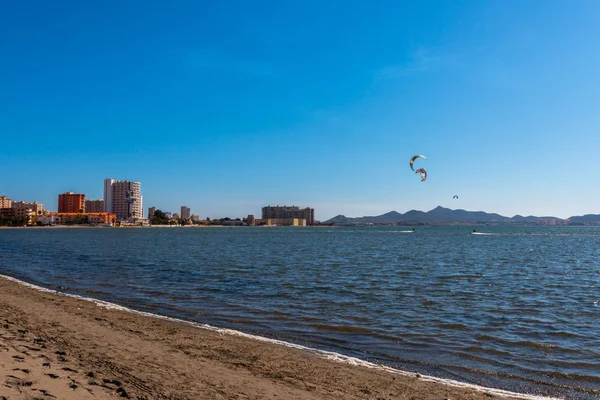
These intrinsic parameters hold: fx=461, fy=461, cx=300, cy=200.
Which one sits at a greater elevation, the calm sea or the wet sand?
the wet sand

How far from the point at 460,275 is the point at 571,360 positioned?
→ 1720 centimetres

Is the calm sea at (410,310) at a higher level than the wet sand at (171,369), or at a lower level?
lower

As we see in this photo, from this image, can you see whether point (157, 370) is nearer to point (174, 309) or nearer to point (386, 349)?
point (386, 349)

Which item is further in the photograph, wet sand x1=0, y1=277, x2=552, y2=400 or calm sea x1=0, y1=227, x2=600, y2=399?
calm sea x1=0, y1=227, x2=600, y2=399

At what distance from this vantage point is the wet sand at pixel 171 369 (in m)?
6.77

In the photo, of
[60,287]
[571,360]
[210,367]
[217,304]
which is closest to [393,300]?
[217,304]

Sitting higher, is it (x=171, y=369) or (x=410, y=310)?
(x=171, y=369)

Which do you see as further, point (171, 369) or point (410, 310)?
point (410, 310)

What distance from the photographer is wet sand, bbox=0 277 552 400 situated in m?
6.77

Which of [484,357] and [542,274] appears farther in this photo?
[542,274]

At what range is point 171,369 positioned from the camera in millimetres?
8156

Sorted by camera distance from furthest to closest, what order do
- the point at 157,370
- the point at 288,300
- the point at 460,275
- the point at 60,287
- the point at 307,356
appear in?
the point at 460,275 → the point at 60,287 → the point at 288,300 → the point at 307,356 → the point at 157,370

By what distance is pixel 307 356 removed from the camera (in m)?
10.1

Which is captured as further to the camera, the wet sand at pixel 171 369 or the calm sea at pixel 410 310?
the calm sea at pixel 410 310
